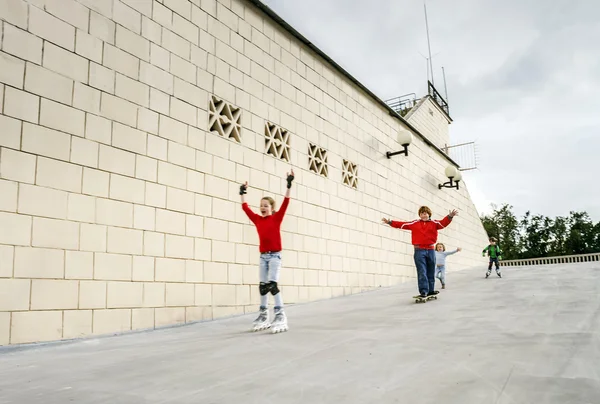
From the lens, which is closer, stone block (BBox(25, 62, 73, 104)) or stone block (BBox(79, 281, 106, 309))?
stone block (BBox(25, 62, 73, 104))

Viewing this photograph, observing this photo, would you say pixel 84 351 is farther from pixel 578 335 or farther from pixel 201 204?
pixel 578 335

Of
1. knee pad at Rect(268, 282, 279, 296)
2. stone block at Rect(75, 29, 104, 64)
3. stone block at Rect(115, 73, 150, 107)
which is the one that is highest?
stone block at Rect(75, 29, 104, 64)

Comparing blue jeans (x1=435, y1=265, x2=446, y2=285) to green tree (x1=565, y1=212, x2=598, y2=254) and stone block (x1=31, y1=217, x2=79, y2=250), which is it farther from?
green tree (x1=565, y1=212, x2=598, y2=254)

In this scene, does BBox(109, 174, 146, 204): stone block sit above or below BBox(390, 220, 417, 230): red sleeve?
above

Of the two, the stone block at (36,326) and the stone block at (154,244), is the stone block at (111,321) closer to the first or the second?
the stone block at (36,326)

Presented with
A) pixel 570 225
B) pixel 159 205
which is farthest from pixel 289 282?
pixel 570 225

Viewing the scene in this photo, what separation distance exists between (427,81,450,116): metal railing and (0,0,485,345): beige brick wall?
1389cm

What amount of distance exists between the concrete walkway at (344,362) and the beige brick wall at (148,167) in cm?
72

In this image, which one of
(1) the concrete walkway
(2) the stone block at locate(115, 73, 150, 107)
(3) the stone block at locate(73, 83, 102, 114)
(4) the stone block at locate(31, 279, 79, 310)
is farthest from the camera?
(2) the stone block at locate(115, 73, 150, 107)

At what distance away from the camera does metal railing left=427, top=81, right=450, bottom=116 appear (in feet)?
77.5

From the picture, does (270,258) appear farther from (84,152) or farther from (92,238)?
(84,152)

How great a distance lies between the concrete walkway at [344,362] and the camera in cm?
322

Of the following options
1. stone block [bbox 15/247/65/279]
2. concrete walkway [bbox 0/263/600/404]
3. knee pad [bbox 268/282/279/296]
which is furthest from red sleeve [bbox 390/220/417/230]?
stone block [bbox 15/247/65/279]

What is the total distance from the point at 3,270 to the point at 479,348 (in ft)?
15.8
